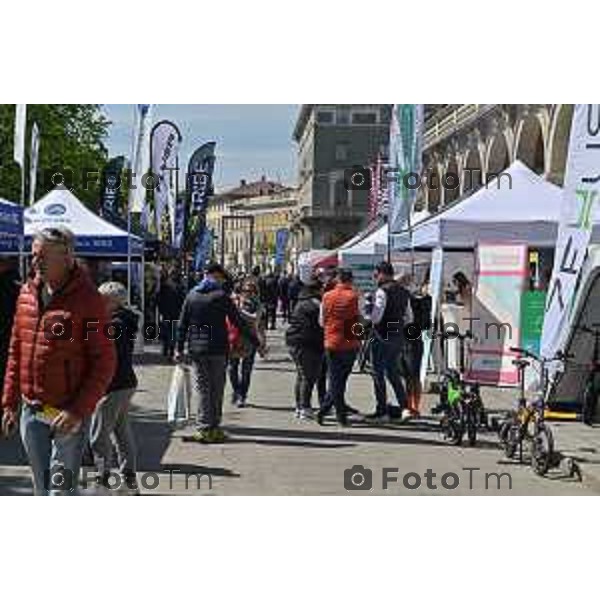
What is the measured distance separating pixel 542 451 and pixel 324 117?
10.5 ft

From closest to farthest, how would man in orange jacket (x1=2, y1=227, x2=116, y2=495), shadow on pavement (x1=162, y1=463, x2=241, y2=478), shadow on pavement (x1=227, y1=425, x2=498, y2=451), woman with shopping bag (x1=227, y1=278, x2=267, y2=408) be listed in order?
man in orange jacket (x1=2, y1=227, x2=116, y2=495) → shadow on pavement (x1=162, y1=463, x2=241, y2=478) → shadow on pavement (x1=227, y1=425, x2=498, y2=451) → woman with shopping bag (x1=227, y1=278, x2=267, y2=408)

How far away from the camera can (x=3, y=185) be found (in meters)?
24.6

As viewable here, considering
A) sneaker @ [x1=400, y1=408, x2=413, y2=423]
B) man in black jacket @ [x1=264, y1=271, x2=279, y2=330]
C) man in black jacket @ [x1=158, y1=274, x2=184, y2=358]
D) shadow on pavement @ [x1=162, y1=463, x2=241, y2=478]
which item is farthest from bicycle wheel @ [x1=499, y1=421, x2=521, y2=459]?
man in black jacket @ [x1=264, y1=271, x2=279, y2=330]

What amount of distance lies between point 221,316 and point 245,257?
7.79ft

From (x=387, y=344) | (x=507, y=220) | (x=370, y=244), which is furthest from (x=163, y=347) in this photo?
(x=370, y=244)

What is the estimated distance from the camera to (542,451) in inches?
374

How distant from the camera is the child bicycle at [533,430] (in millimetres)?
9500

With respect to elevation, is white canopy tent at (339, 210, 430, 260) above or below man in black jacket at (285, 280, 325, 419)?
above

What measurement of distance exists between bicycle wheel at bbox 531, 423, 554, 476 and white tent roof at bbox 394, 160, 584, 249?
378 cm

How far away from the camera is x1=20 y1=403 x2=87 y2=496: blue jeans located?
6230mm

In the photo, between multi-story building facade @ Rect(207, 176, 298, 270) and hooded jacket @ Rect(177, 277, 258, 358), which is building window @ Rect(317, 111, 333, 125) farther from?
hooded jacket @ Rect(177, 277, 258, 358)

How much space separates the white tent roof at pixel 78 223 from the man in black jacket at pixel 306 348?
6.35 ft

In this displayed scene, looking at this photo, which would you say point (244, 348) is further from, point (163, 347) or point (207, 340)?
point (163, 347)

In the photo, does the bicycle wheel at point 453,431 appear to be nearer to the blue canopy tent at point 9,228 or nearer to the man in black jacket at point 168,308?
the man in black jacket at point 168,308
